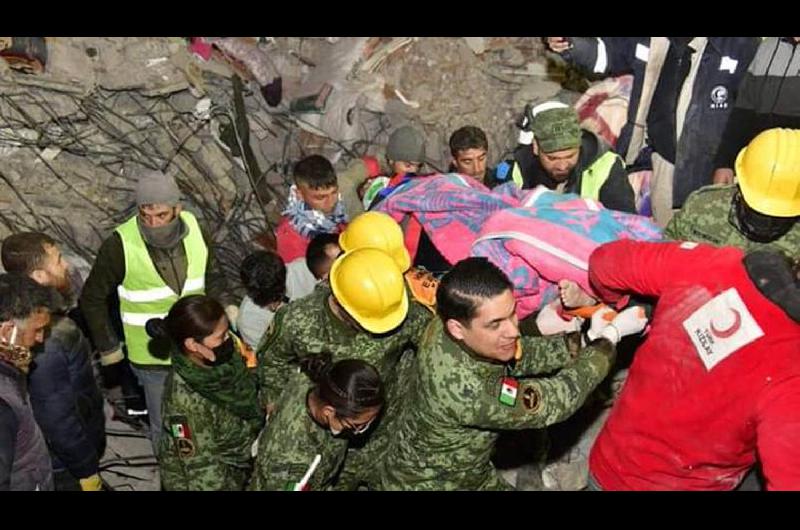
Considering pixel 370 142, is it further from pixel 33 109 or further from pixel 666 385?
pixel 666 385

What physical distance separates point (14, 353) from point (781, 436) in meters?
2.81

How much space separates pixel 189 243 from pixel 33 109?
2.79 m

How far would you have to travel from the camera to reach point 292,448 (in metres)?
3.20

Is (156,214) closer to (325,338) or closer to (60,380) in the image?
(60,380)

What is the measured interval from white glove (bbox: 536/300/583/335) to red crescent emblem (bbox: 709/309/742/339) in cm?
80

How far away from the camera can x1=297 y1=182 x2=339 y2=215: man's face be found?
4570mm

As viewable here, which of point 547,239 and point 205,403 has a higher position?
point 547,239

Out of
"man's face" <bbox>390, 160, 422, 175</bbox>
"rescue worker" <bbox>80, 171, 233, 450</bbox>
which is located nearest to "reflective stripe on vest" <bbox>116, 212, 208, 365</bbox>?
"rescue worker" <bbox>80, 171, 233, 450</bbox>

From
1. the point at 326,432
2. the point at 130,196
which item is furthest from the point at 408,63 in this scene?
the point at 326,432

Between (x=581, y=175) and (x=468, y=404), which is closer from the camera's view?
(x=468, y=404)

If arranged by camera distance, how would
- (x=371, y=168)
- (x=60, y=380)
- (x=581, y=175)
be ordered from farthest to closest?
1. (x=371, y=168)
2. (x=581, y=175)
3. (x=60, y=380)

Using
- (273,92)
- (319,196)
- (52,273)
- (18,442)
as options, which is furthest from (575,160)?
(273,92)

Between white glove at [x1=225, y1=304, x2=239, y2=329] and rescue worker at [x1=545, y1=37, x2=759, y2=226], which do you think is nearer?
white glove at [x1=225, y1=304, x2=239, y2=329]

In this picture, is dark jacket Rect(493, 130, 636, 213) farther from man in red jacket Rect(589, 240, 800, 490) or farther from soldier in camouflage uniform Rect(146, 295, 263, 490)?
soldier in camouflage uniform Rect(146, 295, 263, 490)
